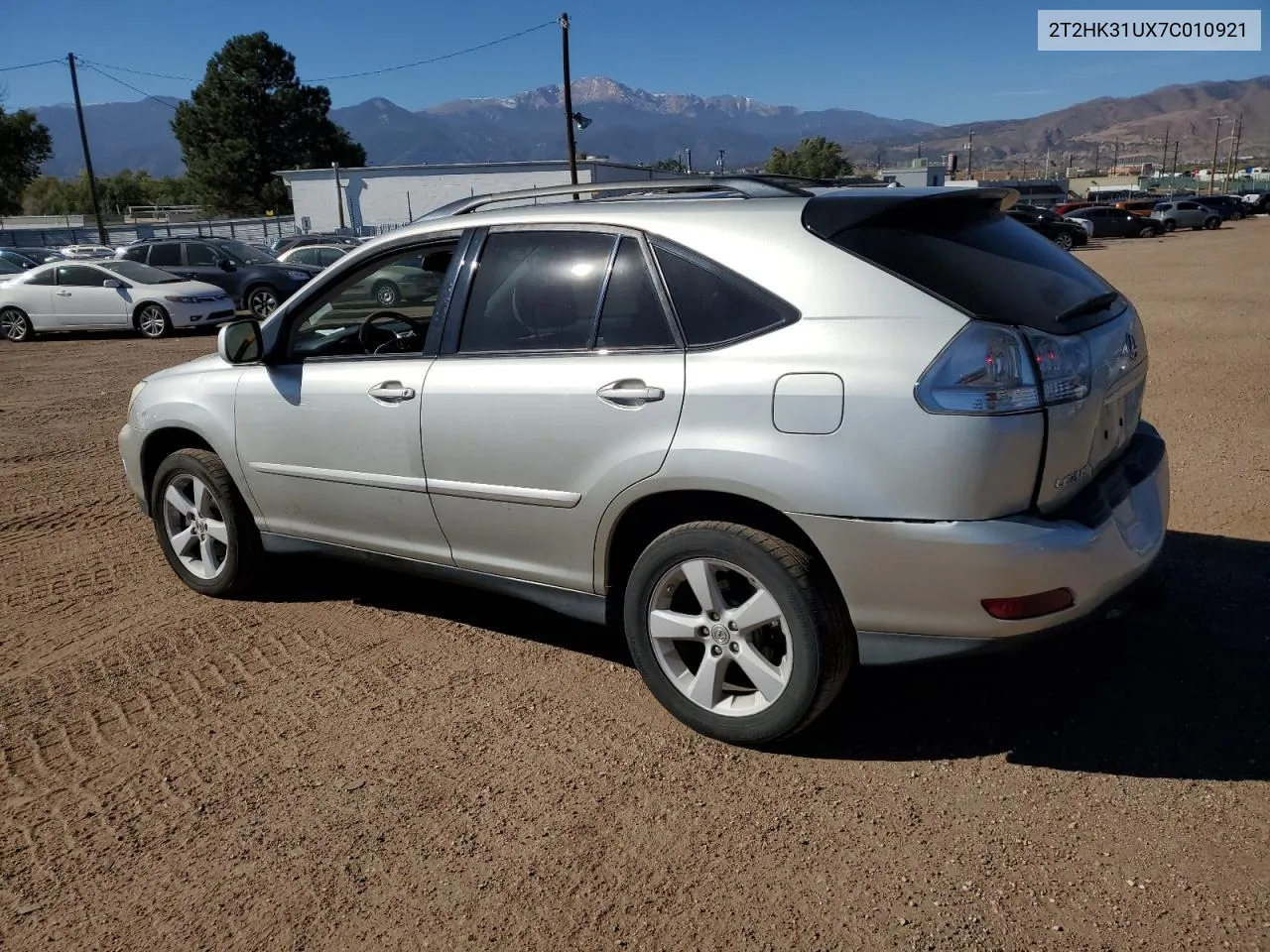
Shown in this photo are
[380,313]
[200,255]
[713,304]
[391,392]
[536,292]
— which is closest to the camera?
[713,304]

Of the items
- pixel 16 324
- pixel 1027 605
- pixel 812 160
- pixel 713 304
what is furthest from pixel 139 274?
pixel 812 160

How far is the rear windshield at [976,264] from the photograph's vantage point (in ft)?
9.52

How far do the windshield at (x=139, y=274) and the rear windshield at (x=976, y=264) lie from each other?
17.2 m

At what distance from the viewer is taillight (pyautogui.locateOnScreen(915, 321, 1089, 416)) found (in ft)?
8.84

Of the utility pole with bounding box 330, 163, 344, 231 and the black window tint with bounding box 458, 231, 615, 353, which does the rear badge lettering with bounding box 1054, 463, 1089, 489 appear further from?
the utility pole with bounding box 330, 163, 344, 231

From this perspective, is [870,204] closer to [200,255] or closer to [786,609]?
[786,609]

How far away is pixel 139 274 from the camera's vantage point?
17781mm

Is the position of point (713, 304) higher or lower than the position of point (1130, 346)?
higher

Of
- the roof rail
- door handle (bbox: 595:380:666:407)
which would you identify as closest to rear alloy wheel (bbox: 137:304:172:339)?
the roof rail

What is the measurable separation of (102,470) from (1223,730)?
7.16 meters

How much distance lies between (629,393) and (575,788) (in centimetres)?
124

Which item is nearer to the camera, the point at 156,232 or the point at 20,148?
the point at 156,232

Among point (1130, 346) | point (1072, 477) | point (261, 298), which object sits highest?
point (1130, 346)

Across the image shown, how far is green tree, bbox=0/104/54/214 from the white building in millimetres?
12806
